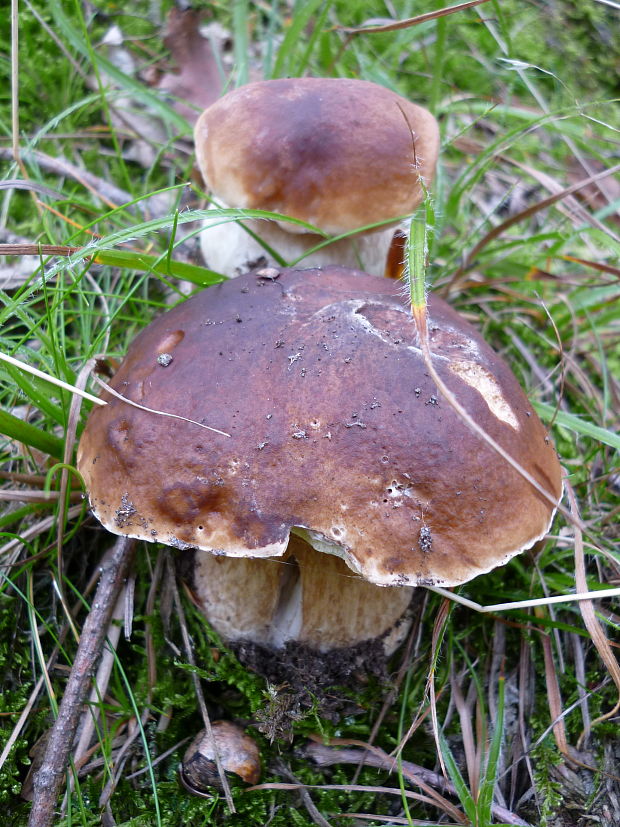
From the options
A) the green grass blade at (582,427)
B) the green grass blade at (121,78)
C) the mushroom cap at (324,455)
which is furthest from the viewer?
the green grass blade at (121,78)

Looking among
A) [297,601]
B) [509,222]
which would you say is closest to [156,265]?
[297,601]

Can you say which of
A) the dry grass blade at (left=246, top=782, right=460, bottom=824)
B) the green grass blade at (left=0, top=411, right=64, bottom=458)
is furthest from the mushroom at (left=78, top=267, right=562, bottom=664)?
the dry grass blade at (left=246, top=782, right=460, bottom=824)

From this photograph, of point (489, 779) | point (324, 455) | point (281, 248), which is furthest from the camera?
point (281, 248)

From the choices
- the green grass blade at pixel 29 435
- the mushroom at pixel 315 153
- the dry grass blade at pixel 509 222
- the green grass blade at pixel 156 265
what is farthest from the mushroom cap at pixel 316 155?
the green grass blade at pixel 29 435

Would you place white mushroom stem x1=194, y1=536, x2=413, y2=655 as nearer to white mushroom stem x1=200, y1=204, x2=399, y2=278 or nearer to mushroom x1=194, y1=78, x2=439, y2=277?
mushroom x1=194, y1=78, x2=439, y2=277

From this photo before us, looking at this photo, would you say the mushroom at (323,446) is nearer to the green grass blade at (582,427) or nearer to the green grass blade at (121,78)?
the green grass blade at (582,427)

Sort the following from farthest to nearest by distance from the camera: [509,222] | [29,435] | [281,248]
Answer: [509,222], [281,248], [29,435]

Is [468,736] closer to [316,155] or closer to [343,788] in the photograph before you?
[343,788]
